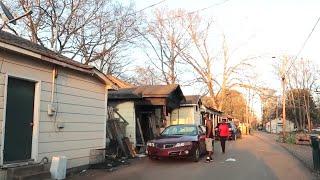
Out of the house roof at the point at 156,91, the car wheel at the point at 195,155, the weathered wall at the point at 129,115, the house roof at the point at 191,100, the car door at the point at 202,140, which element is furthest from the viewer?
the house roof at the point at 191,100

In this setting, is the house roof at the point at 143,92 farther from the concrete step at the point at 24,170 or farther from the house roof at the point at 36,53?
the concrete step at the point at 24,170

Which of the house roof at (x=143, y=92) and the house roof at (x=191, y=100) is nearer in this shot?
the house roof at (x=143, y=92)

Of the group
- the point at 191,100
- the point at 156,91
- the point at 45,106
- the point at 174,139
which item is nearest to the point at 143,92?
the point at 156,91

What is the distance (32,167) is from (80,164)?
3.20m

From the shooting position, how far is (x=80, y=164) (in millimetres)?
15234

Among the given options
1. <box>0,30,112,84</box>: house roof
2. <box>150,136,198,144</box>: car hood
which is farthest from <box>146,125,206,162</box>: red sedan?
<box>0,30,112,84</box>: house roof

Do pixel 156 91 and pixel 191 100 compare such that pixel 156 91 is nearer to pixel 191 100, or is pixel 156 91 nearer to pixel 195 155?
pixel 195 155

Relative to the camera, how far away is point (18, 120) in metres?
12.2

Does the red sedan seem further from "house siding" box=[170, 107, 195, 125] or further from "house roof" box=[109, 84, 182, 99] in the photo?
"house siding" box=[170, 107, 195, 125]

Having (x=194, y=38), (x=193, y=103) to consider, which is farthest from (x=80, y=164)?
(x=194, y=38)

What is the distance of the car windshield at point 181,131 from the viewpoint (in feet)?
64.4

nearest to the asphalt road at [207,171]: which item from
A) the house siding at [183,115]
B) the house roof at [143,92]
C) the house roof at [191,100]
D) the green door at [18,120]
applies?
the green door at [18,120]

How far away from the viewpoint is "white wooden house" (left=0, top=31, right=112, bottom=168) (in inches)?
462

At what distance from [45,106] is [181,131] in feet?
26.4
